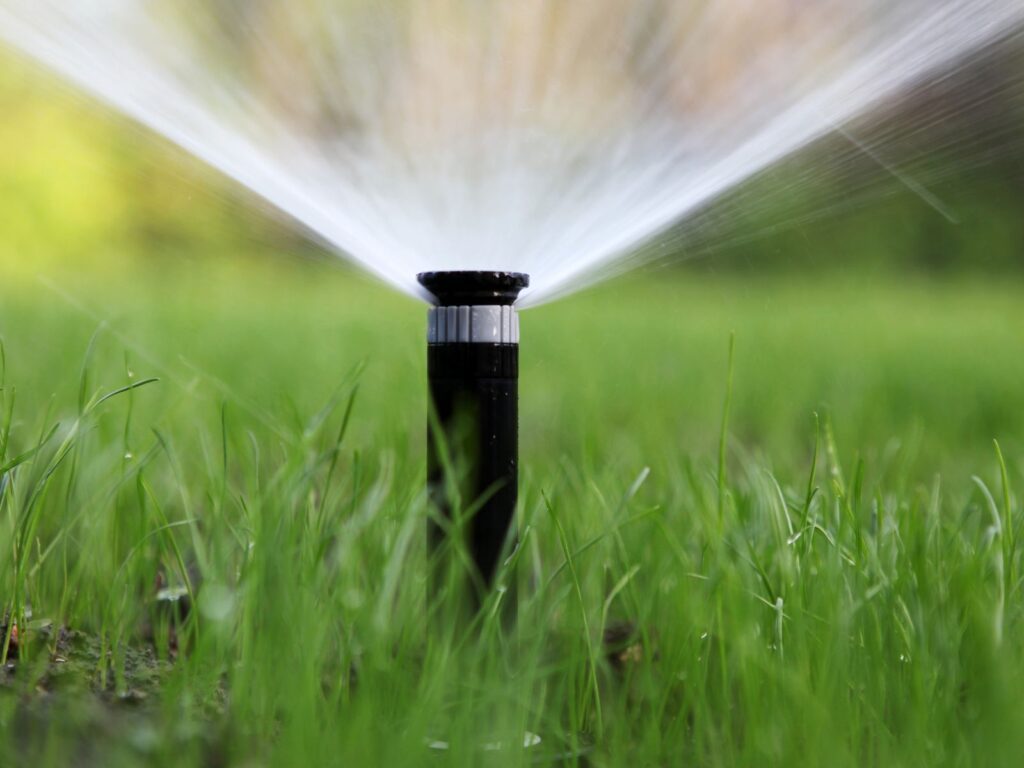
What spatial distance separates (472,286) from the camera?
1133mm

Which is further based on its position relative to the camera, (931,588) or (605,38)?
(605,38)

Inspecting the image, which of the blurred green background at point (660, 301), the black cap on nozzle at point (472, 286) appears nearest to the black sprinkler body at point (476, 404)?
the black cap on nozzle at point (472, 286)

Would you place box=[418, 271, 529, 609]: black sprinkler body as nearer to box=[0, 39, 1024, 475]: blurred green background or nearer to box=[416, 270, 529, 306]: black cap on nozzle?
box=[416, 270, 529, 306]: black cap on nozzle

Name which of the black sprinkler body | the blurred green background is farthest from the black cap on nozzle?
the blurred green background

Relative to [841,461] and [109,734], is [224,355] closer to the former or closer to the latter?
[841,461]

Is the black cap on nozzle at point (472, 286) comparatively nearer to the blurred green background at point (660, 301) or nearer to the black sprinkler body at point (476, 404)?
the black sprinkler body at point (476, 404)

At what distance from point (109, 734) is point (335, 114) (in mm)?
2328

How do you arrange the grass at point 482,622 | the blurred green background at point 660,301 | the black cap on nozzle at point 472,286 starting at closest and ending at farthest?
the grass at point 482,622, the black cap on nozzle at point 472,286, the blurred green background at point 660,301

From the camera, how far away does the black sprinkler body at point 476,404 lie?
3.74ft

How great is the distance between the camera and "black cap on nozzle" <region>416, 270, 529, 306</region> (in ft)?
3.72

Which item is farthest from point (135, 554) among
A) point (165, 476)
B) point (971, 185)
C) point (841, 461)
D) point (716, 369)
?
point (971, 185)

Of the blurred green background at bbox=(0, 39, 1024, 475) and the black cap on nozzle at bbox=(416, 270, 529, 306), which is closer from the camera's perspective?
the black cap on nozzle at bbox=(416, 270, 529, 306)

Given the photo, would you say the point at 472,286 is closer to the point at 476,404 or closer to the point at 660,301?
the point at 476,404

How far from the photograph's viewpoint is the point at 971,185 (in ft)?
39.7
